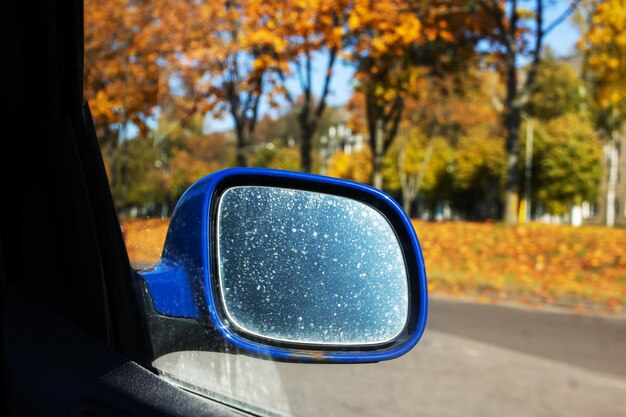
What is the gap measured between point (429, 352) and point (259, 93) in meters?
4.28

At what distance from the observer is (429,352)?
22.0 feet

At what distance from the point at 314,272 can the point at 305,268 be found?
21 millimetres

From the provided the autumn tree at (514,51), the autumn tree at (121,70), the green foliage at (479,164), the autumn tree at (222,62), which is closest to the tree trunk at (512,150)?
the autumn tree at (514,51)

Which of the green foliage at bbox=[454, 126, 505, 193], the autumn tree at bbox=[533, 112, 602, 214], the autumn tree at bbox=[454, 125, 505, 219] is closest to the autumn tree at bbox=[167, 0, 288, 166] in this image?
the autumn tree at bbox=[454, 125, 505, 219]

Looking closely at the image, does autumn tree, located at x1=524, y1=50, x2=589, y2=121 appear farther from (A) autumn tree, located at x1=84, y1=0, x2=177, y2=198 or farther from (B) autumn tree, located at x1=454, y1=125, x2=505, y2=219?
(A) autumn tree, located at x1=84, y1=0, x2=177, y2=198

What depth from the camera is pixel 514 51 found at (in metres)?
7.55

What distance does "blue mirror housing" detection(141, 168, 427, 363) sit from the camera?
1471mm

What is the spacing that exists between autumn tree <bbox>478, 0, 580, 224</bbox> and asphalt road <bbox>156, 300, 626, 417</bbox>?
2.75 m

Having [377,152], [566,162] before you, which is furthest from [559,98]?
[377,152]

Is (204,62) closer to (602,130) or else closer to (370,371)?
(370,371)

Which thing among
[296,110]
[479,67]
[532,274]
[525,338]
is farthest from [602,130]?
[296,110]

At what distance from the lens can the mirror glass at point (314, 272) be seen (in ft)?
4.87

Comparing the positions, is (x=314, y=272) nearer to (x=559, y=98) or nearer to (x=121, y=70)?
(x=121, y=70)

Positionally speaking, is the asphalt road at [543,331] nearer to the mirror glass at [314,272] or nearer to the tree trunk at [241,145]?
the tree trunk at [241,145]
